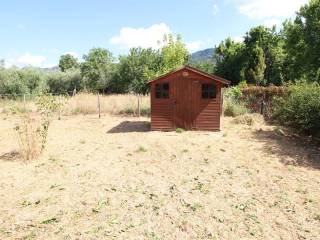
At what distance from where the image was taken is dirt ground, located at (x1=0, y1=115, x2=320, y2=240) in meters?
5.09

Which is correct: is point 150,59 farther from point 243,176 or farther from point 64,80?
point 243,176

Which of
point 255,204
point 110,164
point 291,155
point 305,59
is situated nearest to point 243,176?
point 255,204

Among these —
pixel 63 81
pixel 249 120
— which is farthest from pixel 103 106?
pixel 63 81

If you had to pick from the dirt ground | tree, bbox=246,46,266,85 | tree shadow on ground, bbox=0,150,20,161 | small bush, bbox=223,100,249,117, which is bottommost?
the dirt ground

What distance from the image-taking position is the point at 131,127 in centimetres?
1467

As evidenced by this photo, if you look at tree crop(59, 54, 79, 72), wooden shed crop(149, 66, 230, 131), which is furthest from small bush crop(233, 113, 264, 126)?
tree crop(59, 54, 79, 72)

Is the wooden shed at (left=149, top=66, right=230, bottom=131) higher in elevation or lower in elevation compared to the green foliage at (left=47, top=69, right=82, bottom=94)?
lower

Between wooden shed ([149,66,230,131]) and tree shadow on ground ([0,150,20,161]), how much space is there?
5791mm

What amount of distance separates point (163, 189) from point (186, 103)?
6.93 metres

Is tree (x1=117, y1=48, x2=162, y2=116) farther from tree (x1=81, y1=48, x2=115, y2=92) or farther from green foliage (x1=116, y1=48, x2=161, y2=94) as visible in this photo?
tree (x1=81, y1=48, x2=115, y2=92)

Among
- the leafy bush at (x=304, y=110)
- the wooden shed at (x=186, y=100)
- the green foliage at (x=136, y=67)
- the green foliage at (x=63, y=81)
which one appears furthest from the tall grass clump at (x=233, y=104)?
the green foliage at (x=63, y=81)

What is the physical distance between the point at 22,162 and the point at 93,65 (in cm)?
3156

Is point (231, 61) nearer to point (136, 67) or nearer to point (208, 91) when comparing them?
point (136, 67)

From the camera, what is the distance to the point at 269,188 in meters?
6.75
